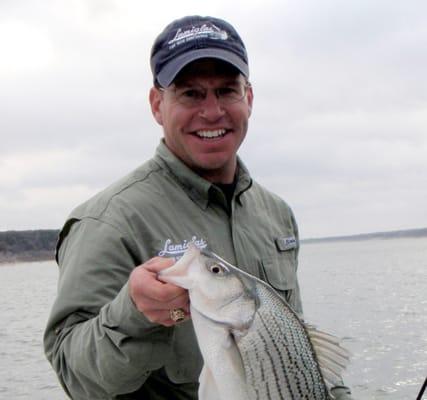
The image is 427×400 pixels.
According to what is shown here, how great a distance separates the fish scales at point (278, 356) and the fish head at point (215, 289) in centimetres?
7

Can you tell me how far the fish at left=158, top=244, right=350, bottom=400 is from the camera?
262 cm

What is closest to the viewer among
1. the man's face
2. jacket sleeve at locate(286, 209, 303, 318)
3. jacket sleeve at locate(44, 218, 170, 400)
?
jacket sleeve at locate(44, 218, 170, 400)

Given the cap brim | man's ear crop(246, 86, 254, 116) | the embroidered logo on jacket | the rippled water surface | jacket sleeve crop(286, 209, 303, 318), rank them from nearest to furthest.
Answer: the embroidered logo on jacket, the cap brim, man's ear crop(246, 86, 254, 116), jacket sleeve crop(286, 209, 303, 318), the rippled water surface

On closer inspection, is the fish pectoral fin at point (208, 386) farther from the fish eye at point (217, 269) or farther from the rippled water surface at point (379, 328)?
the rippled water surface at point (379, 328)

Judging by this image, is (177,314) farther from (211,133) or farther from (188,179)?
(211,133)

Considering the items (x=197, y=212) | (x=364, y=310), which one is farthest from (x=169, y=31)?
(x=364, y=310)

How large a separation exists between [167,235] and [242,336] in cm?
97

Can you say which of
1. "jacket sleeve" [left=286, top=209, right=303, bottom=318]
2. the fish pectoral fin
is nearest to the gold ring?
the fish pectoral fin

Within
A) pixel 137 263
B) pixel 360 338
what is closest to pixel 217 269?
pixel 137 263

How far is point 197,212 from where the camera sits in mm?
3699

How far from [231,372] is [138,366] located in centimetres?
45

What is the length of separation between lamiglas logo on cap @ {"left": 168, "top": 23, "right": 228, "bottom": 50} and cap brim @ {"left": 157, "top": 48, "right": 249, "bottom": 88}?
0.11m

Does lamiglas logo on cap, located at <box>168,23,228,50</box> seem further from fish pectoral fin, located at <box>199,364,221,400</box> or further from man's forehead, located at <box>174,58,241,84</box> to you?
fish pectoral fin, located at <box>199,364,221,400</box>

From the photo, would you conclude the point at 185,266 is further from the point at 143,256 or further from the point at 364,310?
the point at 364,310
